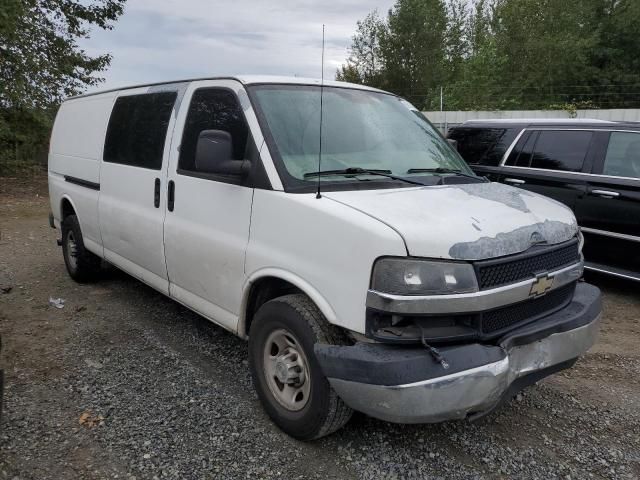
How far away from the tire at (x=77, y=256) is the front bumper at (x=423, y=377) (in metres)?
3.99

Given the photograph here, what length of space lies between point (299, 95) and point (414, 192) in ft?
3.45

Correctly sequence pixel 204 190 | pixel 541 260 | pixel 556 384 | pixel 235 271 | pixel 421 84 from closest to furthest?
1. pixel 541 260
2. pixel 235 271
3. pixel 204 190
4. pixel 556 384
5. pixel 421 84

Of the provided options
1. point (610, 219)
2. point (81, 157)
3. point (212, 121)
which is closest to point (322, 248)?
point (212, 121)

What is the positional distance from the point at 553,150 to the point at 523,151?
1.18 feet

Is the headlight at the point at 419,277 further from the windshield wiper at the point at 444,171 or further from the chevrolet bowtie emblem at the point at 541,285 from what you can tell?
the windshield wiper at the point at 444,171

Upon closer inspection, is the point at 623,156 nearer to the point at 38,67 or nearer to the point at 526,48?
the point at 38,67

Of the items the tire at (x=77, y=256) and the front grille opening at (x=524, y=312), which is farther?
the tire at (x=77, y=256)

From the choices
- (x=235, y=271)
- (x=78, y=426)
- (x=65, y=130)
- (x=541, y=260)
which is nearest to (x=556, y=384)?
(x=541, y=260)

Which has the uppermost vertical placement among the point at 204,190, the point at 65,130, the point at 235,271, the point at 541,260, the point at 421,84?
the point at 421,84

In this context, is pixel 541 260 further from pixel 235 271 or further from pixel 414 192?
pixel 235 271

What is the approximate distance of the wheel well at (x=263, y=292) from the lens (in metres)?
3.21

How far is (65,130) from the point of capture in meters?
6.28

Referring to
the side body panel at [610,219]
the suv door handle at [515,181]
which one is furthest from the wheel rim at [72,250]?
the side body panel at [610,219]

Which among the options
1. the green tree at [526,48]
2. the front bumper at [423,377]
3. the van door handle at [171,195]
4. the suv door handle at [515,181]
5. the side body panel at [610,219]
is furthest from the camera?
the green tree at [526,48]
